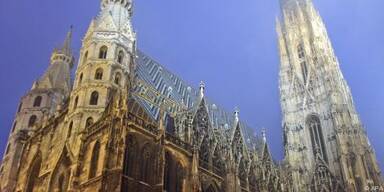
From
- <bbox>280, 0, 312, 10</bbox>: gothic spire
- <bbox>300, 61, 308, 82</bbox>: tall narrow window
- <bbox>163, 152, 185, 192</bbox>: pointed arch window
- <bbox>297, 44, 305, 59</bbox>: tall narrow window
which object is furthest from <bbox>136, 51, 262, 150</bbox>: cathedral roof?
<bbox>280, 0, 312, 10</bbox>: gothic spire

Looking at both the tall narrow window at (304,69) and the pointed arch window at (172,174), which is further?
the tall narrow window at (304,69)

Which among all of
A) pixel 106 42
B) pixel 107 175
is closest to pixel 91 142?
pixel 107 175

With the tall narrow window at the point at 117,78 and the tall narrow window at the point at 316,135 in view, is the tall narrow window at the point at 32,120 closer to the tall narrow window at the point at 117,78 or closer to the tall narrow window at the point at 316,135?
the tall narrow window at the point at 117,78

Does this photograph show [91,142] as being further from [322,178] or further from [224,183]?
[322,178]

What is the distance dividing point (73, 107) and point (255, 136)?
1239 inches

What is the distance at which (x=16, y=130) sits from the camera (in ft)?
137

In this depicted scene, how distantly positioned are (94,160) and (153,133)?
4.85m

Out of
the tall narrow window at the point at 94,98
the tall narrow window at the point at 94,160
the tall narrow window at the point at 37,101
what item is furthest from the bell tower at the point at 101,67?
the tall narrow window at the point at 37,101

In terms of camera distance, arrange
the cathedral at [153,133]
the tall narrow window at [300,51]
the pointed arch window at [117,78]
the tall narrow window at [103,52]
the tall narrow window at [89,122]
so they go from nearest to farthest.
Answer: the cathedral at [153,133]
the tall narrow window at [89,122]
the pointed arch window at [117,78]
the tall narrow window at [103,52]
the tall narrow window at [300,51]

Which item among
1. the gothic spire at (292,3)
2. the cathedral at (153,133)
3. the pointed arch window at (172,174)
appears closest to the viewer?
the cathedral at (153,133)

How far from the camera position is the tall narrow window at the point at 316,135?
172ft

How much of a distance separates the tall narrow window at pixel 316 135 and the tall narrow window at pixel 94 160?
3249 centimetres

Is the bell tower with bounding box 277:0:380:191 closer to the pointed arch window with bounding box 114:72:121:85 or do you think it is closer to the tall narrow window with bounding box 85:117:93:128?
the pointed arch window with bounding box 114:72:121:85

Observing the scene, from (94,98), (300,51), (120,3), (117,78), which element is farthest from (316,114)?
(94,98)
